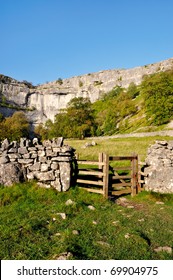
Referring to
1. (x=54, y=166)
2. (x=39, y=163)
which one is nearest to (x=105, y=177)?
(x=54, y=166)

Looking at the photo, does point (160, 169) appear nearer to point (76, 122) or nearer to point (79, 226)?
point (79, 226)

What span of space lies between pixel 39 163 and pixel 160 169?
20.9 feet

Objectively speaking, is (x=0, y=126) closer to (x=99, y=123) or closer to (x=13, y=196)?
(x=99, y=123)

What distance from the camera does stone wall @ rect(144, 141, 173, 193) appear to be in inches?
525

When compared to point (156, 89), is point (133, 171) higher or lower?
lower

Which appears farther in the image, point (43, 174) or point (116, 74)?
point (116, 74)

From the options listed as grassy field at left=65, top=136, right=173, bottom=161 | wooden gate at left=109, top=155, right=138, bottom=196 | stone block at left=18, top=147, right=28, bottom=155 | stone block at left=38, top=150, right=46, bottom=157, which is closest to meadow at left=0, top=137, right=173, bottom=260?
wooden gate at left=109, top=155, right=138, bottom=196

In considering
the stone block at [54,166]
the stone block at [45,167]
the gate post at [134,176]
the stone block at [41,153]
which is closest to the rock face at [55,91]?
the gate post at [134,176]

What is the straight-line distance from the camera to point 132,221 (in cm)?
922

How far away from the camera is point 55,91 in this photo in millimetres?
167625

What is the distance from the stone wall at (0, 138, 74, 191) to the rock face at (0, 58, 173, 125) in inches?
5564

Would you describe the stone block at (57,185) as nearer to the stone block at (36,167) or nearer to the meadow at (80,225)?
the meadow at (80,225)
